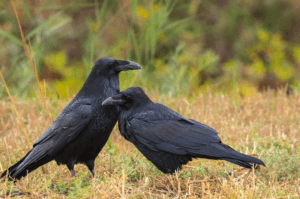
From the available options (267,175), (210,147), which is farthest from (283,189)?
(210,147)

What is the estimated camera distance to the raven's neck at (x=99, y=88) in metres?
3.27

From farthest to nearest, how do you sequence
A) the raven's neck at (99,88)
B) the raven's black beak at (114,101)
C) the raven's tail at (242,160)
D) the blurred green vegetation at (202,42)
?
the blurred green vegetation at (202,42) → the raven's neck at (99,88) → the raven's black beak at (114,101) → the raven's tail at (242,160)

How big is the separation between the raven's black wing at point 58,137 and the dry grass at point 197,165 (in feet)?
0.43

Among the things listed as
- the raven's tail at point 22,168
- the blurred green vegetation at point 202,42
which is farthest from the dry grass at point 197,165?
the blurred green vegetation at point 202,42

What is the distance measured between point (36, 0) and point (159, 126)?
8.98 m

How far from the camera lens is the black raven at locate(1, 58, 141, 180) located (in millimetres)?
3105

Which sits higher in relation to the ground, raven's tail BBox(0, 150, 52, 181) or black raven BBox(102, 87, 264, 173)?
black raven BBox(102, 87, 264, 173)

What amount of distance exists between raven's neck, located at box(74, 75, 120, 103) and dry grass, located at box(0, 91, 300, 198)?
673 mm

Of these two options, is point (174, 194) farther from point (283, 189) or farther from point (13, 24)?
point (13, 24)

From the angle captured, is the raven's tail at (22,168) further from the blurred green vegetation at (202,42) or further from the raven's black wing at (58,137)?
the blurred green vegetation at (202,42)

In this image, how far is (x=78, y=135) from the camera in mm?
3127

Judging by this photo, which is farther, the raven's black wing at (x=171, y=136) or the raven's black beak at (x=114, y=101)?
the raven's black beak at (x=114, y=101)

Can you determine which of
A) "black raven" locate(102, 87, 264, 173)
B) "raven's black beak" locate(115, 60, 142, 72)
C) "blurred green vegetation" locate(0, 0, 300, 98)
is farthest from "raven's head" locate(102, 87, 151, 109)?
"blurred green vegetation" locate(0, 0, 300, 98)

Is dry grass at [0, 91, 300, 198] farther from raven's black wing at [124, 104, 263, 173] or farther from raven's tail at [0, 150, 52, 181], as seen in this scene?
raven's black wing at [124, 104, 263, 173]
